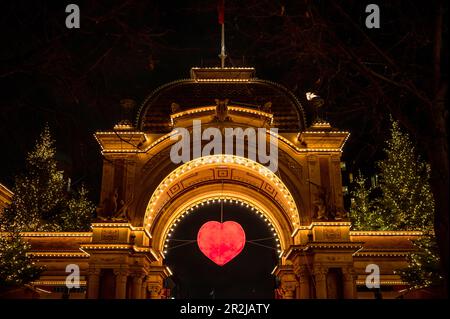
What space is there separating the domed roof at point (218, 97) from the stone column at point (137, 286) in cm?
686

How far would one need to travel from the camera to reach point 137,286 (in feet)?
69.1

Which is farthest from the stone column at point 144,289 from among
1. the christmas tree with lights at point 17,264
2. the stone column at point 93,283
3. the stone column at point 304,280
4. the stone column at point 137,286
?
the stone column at point 304,280

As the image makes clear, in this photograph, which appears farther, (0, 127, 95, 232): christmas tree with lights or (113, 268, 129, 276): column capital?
(0, 127, 95, 232): christmas tree with lights

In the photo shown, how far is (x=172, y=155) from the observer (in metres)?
22.2

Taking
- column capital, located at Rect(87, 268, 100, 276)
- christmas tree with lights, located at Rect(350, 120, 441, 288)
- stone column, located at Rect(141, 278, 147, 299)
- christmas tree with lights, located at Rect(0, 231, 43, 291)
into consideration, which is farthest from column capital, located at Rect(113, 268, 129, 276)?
christmas tree with lights, located at Rect(350, 120, 441, 288)

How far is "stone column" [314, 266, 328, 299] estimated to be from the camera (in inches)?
785

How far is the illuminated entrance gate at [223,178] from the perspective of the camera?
67.6 ft

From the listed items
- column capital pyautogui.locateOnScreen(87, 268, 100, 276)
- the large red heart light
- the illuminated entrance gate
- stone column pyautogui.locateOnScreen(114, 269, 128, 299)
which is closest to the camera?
stone column pyautogui.locateOnScreen(114, 269, 128, 299)

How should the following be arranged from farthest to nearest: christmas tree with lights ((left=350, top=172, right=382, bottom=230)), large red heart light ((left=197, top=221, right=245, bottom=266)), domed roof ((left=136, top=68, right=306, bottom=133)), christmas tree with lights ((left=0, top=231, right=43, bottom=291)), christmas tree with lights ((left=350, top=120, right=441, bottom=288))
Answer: christmas tree with lights ((left=350, top=172, right=382, bottom=230)) < christmas tree with lights ((left=350, top=120, right=441, bottom=288)) < domed roof ((left=136, top=68, right=306, bottom=133)) < large red heart light ((left=197, top=221, right=245, bottom=266)) < christmas tree with lights ((left=0, top=231, right=43, bottom=291))

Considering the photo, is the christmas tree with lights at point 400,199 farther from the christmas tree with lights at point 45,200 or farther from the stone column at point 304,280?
the christmas tree with lights at point 45,200

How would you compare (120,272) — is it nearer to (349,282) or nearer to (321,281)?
(321,281)

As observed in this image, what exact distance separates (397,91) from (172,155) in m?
12.6

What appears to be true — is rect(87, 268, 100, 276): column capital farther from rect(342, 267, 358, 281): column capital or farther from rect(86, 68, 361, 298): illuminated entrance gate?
rect(342, 267, 358, 281): column capital

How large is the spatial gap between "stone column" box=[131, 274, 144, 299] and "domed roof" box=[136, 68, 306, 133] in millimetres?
6859
